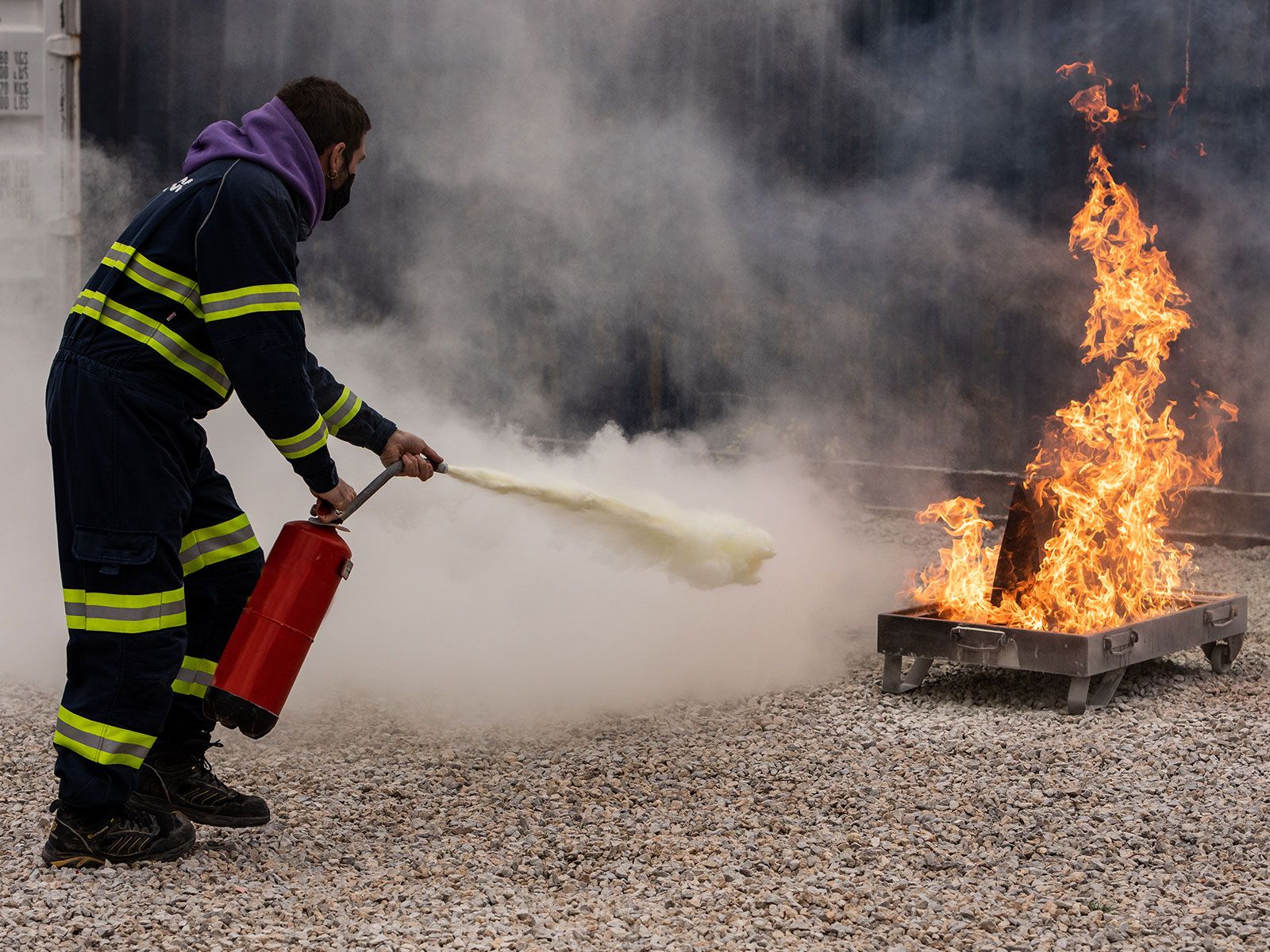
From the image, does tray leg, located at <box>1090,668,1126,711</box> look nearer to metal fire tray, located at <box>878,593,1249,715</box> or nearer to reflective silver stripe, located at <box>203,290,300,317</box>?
metal fire tray, located at <box>878,593,1249,715</box>

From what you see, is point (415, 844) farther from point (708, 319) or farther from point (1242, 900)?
point (708, 319)

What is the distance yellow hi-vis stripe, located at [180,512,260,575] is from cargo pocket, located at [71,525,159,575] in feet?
0.76

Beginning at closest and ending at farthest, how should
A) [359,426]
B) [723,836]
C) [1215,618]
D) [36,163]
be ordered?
[723,836] → [359,426] → [1215,618] → [36,163]

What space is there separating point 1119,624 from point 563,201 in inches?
196

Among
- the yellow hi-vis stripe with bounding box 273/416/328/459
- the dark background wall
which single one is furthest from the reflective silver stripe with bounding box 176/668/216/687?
the dark background wall

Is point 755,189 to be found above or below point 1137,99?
below

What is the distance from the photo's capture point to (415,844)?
3258mm

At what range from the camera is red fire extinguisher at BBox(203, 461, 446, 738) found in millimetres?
3031

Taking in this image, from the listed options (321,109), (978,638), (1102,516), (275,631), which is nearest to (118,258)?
(321,109)

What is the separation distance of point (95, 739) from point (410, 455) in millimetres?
990

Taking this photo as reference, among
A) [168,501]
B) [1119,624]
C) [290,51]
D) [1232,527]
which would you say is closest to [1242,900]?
[1119,624]

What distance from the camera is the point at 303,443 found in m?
3.02

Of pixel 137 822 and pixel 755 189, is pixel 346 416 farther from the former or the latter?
pixel 755 189

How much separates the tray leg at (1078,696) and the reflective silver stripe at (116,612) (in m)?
2.86
